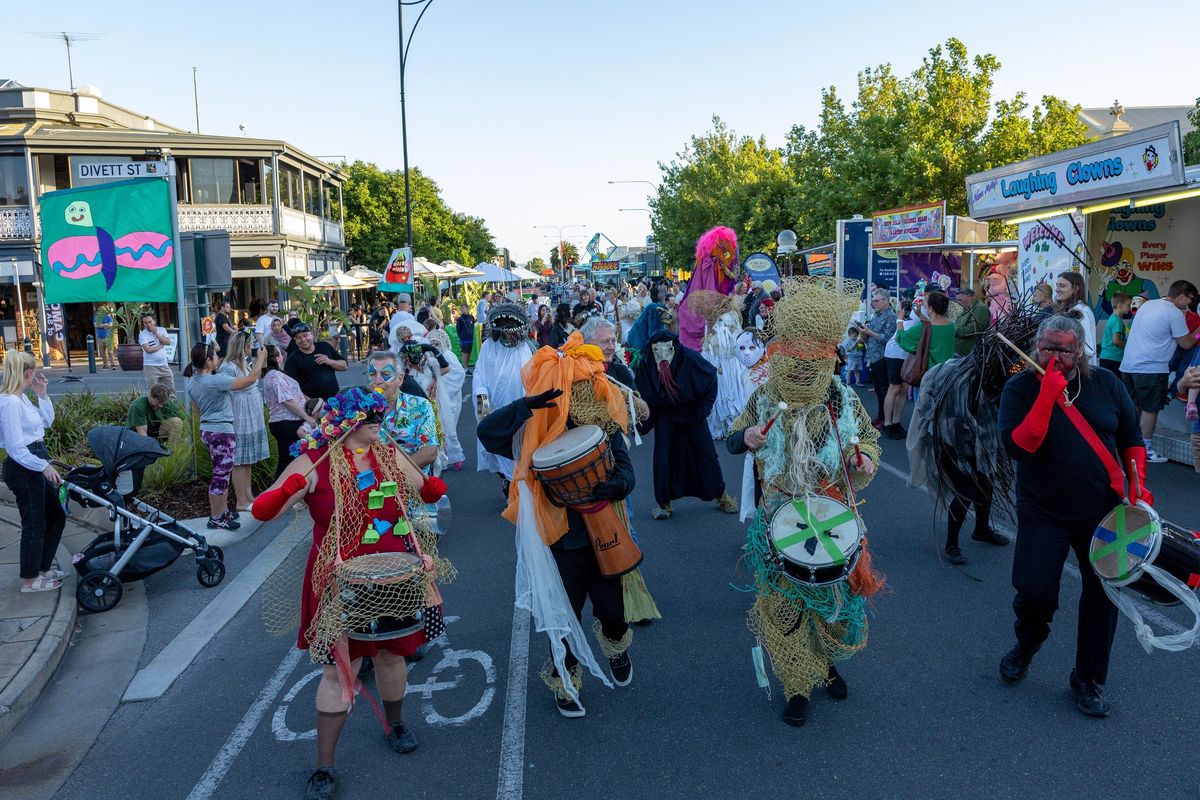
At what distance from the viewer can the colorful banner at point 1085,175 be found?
396 inches

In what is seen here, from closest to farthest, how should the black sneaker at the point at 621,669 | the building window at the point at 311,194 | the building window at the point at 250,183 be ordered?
the black sneaker at the point at 621,669
the building window at the point at 250,183
the building window at the point at 311,194

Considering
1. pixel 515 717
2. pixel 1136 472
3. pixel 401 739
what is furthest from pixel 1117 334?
pixel 401 739

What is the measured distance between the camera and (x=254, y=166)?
32219mm

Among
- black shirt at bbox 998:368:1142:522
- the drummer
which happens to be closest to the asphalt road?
the drummer

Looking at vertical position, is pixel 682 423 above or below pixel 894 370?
below

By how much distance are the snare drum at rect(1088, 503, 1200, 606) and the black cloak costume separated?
12.0 feet

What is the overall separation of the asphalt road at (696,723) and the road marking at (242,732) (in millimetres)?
13

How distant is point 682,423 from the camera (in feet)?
24.1

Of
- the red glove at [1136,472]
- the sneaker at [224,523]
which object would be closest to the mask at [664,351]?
the red glove at [1136,472]

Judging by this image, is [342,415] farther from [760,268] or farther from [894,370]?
[760,268]

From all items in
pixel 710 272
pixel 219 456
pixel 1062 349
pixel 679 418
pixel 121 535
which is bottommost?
pixel 121 535

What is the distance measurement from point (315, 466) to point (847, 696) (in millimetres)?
2763

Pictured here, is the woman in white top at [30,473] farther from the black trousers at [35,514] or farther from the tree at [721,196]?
the tree at [721,196]

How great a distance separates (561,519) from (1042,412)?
7.16ft
